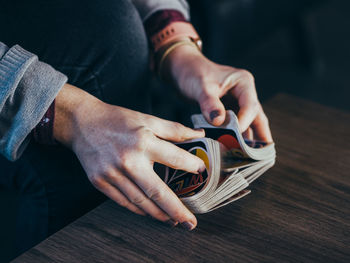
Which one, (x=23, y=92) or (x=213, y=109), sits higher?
(x=23, y=92)

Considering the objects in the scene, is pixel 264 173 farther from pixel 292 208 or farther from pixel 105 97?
pixel 105 97

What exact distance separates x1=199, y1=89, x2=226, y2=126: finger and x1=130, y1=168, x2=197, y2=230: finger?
17 cm

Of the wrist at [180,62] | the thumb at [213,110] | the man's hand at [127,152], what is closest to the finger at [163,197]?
the man's hand at [127,152]

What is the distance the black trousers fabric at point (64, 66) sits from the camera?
0.70m

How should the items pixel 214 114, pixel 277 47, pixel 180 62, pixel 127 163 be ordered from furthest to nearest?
pixel 277 47
pixel 180 62
pixel 214 114
pixel 127 163

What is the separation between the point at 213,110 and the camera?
71cm

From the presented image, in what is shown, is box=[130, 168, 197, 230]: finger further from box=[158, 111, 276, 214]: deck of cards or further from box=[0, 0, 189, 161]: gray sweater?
box=[0, 0, 189, 161]: gray sweater

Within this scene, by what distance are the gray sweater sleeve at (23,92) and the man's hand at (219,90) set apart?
0.81 ft

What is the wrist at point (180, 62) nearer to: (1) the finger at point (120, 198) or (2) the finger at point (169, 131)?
(2) the finger at point (169, 131)

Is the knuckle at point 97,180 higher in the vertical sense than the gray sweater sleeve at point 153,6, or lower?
lower

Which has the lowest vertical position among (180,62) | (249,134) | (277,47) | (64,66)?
(277,47)

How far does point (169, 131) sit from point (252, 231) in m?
0.18

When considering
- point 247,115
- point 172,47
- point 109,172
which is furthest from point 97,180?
point 172,47

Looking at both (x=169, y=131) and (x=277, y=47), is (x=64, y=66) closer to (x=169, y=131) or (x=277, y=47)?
(x=169, y=131)
